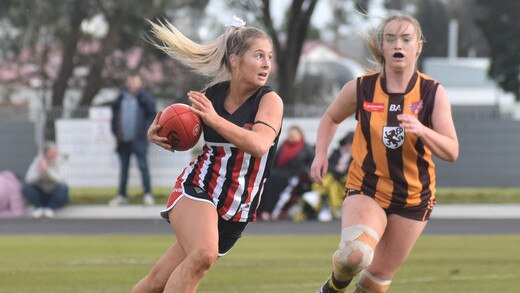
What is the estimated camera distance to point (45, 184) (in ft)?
61.1

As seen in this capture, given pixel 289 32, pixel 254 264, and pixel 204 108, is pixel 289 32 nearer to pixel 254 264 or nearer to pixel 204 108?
pixel 254 264

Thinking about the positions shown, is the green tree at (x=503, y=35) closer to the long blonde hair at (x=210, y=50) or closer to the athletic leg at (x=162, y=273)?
the long blonde hair at (x=210, y=50)

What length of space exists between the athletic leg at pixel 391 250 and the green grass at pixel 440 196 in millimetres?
13250

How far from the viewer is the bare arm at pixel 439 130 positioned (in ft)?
21.1

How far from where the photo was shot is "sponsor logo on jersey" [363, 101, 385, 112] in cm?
718

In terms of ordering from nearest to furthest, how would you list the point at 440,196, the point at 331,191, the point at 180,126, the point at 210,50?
the point at 180,126, the point at 210,50, the point at 331,191, the point at 440,196

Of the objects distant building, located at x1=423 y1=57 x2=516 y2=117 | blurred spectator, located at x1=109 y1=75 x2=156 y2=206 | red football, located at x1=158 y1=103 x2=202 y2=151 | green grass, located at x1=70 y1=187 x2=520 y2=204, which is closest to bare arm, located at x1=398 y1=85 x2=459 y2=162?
red football, located at x1=158 y1=103 x2=202 y2=151

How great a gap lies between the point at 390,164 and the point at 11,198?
1268 cm

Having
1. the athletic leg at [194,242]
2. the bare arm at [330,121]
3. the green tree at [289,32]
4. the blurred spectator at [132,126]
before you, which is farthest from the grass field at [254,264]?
the green tree at [289,32]

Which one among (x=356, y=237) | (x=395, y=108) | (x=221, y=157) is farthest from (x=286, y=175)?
(x=221, y=157)

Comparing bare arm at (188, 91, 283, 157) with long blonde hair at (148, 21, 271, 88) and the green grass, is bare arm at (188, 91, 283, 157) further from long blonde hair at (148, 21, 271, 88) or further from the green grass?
the green grass

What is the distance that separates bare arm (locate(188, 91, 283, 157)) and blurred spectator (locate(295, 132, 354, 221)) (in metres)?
11.5

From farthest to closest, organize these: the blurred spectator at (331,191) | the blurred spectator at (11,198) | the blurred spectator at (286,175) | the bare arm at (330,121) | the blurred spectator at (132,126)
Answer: the blurred spectator at (132,126), the blurred spectator at (11,198), the blurred spectator at (286,175), the blurred spectator at (331,191), the bare arm at (330,121)

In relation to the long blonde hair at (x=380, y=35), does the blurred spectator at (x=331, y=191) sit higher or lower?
lower
